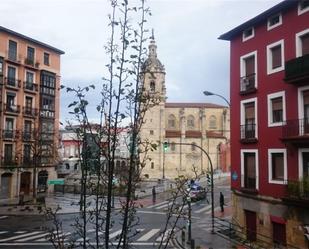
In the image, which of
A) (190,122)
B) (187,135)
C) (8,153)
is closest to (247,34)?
(8,153)

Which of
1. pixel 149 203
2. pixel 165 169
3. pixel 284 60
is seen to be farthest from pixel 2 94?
pixel 165 169

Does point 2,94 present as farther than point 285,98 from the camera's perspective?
Yes

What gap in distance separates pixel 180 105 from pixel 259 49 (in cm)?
7760

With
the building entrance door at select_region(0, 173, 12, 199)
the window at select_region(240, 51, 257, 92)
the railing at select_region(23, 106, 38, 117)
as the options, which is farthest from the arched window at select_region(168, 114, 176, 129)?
the window at select_region(240, 51, 257, 92)

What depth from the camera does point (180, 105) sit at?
3942 inches

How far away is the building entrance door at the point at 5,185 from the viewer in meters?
44.9

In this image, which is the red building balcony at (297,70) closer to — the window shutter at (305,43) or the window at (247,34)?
the window shutter at (305,43)

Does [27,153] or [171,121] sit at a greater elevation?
[171,121]

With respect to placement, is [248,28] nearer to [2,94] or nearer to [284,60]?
[284,60]

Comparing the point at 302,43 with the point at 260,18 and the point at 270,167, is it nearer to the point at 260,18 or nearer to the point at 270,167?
the point at 260,18

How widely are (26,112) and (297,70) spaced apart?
3626 cm

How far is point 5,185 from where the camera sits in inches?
1789

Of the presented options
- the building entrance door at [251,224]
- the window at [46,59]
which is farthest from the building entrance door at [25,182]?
the building entrance door at [251,224]

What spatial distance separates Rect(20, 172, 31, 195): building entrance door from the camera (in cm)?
4809
